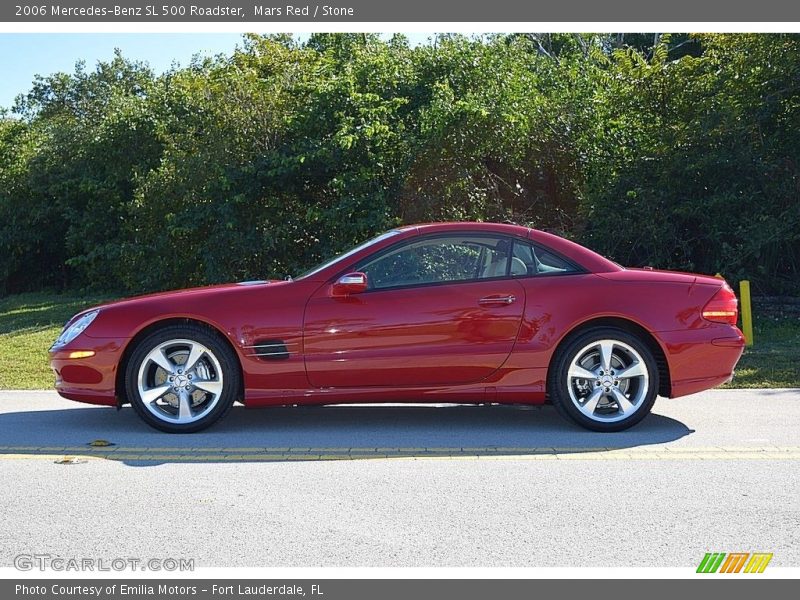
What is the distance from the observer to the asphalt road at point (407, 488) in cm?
473

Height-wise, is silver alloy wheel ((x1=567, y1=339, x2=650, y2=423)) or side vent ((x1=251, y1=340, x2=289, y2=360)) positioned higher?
side vent ((x1=251, y1=340, x2=289, y2=360))

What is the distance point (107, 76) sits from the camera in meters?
39.0

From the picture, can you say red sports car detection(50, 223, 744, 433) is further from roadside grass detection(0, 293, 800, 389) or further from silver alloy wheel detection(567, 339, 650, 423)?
roadside grass detection(0, 293, 800, 389)

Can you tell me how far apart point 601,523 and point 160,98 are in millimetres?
18638

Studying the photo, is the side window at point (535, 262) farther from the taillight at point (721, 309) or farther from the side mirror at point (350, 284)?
the side mirror at point (350, 284)

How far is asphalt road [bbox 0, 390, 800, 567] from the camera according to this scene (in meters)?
4.73

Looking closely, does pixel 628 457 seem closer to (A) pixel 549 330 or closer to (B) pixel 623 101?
(A) pixel 549 330

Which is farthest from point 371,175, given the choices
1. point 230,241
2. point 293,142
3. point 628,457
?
point 628,457

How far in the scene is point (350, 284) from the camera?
286 inches

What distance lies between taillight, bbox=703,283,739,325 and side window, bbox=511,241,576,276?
3.32ft

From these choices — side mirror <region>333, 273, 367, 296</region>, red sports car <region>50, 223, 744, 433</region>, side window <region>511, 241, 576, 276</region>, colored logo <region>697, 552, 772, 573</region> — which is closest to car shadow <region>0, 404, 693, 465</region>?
red sports car <region>50, 223, 744, 433</region>

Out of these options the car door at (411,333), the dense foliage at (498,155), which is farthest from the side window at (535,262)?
the dense foliage at (498,155)

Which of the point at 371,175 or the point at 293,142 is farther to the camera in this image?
the point at 293,142

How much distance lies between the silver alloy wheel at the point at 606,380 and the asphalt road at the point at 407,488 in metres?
0.22
